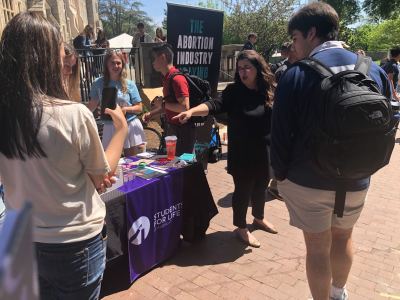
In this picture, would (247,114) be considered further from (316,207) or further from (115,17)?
(115,17)

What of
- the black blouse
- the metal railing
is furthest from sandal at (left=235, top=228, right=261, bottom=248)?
the metal railing

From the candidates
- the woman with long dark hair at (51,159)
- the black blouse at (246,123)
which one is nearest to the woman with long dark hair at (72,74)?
the woman with long dark hair at (51,159)

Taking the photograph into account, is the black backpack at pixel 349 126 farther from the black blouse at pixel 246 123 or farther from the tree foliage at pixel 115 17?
the tree foliage at pixel 115 17

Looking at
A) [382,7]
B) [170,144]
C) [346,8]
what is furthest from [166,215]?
[346,8]

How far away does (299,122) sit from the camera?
7.18 feet

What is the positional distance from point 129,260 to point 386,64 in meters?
7.22

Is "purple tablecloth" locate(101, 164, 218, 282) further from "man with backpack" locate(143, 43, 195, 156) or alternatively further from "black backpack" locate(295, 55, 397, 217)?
"black backpack" locate(295, 55, 397, 217)

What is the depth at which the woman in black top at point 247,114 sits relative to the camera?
341 cm

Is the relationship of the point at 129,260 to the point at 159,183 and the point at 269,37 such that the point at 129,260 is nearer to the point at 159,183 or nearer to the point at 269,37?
the point at 159,183

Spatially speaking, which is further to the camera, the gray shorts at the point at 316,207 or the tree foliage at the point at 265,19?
the tree foliage at the point at 265,19

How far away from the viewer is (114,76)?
13.9 feet

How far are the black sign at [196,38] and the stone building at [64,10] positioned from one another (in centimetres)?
1422

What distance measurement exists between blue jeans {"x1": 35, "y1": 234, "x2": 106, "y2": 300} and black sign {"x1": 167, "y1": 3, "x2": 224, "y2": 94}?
13.5ft

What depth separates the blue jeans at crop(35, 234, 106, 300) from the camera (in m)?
1.59
